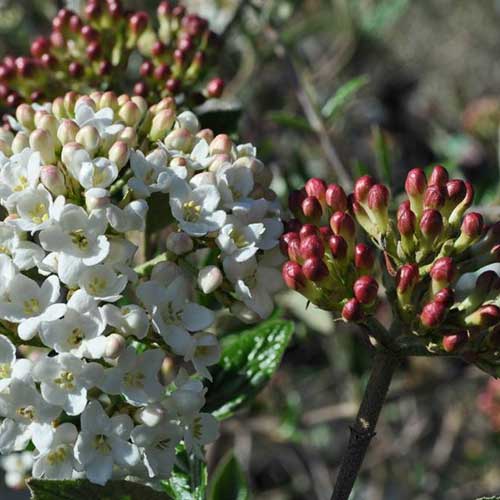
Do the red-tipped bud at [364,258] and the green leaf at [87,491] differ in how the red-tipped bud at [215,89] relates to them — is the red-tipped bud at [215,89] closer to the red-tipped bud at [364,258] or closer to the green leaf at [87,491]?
the red-tipped bud at [364,258]

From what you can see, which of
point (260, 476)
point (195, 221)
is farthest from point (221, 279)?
point (260, 476)

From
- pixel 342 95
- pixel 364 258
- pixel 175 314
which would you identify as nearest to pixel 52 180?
pixel 175 314

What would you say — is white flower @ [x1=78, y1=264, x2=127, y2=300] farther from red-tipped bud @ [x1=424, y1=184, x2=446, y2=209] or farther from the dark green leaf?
the dark green leaf

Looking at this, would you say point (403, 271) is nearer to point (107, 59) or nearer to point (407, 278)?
point (407, 278)

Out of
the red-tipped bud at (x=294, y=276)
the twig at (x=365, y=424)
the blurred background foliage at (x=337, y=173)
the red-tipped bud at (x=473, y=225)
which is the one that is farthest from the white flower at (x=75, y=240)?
the blurred background foliage at (x=337, y=173)

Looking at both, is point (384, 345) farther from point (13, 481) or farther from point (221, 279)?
point (13, 481)

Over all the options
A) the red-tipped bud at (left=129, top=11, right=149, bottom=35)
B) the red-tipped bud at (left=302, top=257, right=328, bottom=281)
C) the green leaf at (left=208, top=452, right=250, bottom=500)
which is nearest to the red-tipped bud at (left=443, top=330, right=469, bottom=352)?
the red-tipped bud at (left=302, top=257, right=328, bottom=281)
